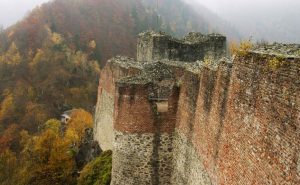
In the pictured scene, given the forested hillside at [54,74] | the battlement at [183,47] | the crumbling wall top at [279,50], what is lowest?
the forested hillside at [54,74]

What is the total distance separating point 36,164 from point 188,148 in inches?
949

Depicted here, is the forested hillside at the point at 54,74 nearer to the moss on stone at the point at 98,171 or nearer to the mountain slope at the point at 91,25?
the mountain slope at the point at 91,25

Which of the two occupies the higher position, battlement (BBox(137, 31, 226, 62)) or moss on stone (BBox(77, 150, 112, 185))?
battlement (BBox(137, 31, 226, 62))

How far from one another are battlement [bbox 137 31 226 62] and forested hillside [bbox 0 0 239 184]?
11229 millimetres

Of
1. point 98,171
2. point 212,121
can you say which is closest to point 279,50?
point 212,121

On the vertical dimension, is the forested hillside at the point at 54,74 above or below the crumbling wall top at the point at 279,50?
below

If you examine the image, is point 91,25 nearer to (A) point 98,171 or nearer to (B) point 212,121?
(A) point 98,171

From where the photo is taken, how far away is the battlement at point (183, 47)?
24.0 m

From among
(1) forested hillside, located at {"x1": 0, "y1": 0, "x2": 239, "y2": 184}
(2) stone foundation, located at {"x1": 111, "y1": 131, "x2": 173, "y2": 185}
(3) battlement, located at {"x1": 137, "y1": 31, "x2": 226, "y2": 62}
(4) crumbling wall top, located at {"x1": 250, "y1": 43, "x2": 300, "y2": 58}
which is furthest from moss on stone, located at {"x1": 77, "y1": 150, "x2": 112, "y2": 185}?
(4) crumbling wall top, located at {"x1": 250, "y1": 43, "x2": 300, "y2": 58}

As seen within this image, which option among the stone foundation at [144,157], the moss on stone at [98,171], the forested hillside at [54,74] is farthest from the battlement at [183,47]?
the forested hillside at [54,74]

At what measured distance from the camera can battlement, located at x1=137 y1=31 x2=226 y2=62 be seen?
2397cm

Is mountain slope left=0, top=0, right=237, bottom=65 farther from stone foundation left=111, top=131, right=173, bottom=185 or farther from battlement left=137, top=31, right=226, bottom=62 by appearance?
stone foundation left=111, top=131, right=173, bottom=185

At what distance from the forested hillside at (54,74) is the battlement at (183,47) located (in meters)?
11.2

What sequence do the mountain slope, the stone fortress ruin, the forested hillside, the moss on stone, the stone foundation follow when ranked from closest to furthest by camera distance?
the stone fortress ruin → the stone foundation → the moss on stone → the forested hillside → the mountain slope
